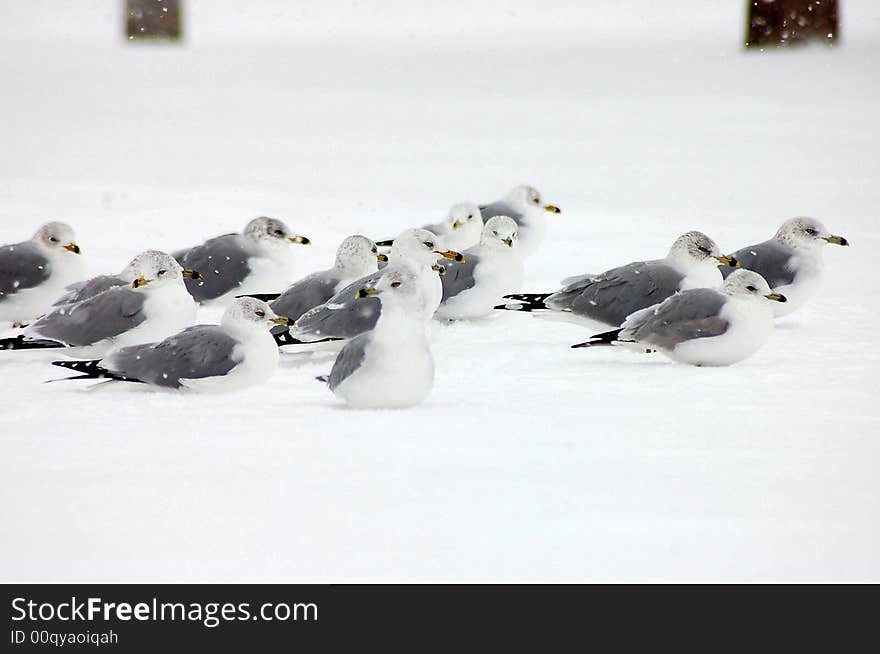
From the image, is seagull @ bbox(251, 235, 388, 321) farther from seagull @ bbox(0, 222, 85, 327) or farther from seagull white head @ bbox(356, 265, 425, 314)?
seagull white head @ bbox(356, 265, 425, 314)

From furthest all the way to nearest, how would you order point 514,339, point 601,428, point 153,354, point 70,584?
point 514,339
point 153,354
point 601,428
point 70,584

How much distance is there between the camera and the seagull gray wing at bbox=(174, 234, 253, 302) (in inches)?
325

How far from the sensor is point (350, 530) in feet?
14.9

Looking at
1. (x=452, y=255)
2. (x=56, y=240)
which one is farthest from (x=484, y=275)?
(x=56, y=240)

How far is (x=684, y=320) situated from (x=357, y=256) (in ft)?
6.18

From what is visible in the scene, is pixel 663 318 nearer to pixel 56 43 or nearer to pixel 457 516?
pixel 457 516

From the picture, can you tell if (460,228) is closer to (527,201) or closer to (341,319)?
(527,201)

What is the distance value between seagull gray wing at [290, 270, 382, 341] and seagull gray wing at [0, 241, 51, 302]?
5.95 ft

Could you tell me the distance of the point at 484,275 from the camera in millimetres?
7984

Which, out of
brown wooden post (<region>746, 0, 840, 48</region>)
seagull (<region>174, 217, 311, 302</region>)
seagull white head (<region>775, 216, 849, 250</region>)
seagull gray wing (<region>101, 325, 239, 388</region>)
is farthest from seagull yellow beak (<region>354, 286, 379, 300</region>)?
brown wooden post (<region>746, 0, 840, 48</region>)

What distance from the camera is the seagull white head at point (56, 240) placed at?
26.1ft

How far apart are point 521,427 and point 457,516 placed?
1150 mm

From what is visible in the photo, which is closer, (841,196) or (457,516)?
(457,516)

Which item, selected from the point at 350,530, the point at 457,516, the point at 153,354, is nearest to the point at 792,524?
the point at 457,516
